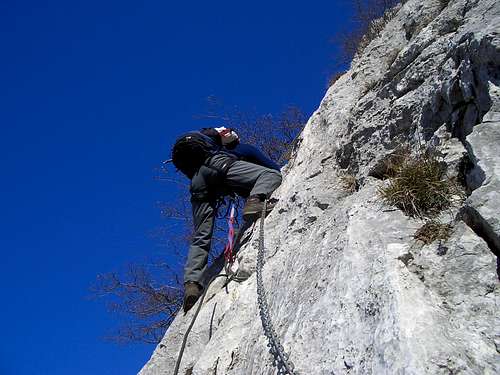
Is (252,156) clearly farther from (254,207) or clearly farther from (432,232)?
(432,232)

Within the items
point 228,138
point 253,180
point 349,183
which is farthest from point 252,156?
point 349,183

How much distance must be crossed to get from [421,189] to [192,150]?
3.69 meters

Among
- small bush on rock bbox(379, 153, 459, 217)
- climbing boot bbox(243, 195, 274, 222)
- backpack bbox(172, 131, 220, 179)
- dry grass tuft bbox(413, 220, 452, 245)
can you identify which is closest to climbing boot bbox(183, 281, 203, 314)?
climbing boot bbox(243, 195, 274, 222)

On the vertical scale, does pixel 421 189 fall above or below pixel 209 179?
below

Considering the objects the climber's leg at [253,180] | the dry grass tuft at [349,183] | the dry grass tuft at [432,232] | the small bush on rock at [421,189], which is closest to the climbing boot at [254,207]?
the climber's leg at [253,180]

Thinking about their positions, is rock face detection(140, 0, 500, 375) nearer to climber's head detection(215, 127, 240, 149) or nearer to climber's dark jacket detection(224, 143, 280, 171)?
climber's dark jacket detection(224, 143, 280, 171)

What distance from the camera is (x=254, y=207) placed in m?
5.70

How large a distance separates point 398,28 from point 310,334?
16.2 feet

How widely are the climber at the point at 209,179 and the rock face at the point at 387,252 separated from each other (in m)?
0.50

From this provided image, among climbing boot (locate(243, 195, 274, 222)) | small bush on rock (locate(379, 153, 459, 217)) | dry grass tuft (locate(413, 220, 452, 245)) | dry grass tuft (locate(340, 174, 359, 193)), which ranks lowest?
dry grass tuft (locate(413, 220, 452, 245))

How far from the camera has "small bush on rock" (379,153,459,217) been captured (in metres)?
2.95

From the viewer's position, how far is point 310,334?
8.72 feet

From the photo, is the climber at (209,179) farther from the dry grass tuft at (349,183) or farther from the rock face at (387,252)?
the dry grass tuft at (349,183)

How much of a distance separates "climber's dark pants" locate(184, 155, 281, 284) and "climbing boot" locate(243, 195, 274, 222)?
13 centimetres
